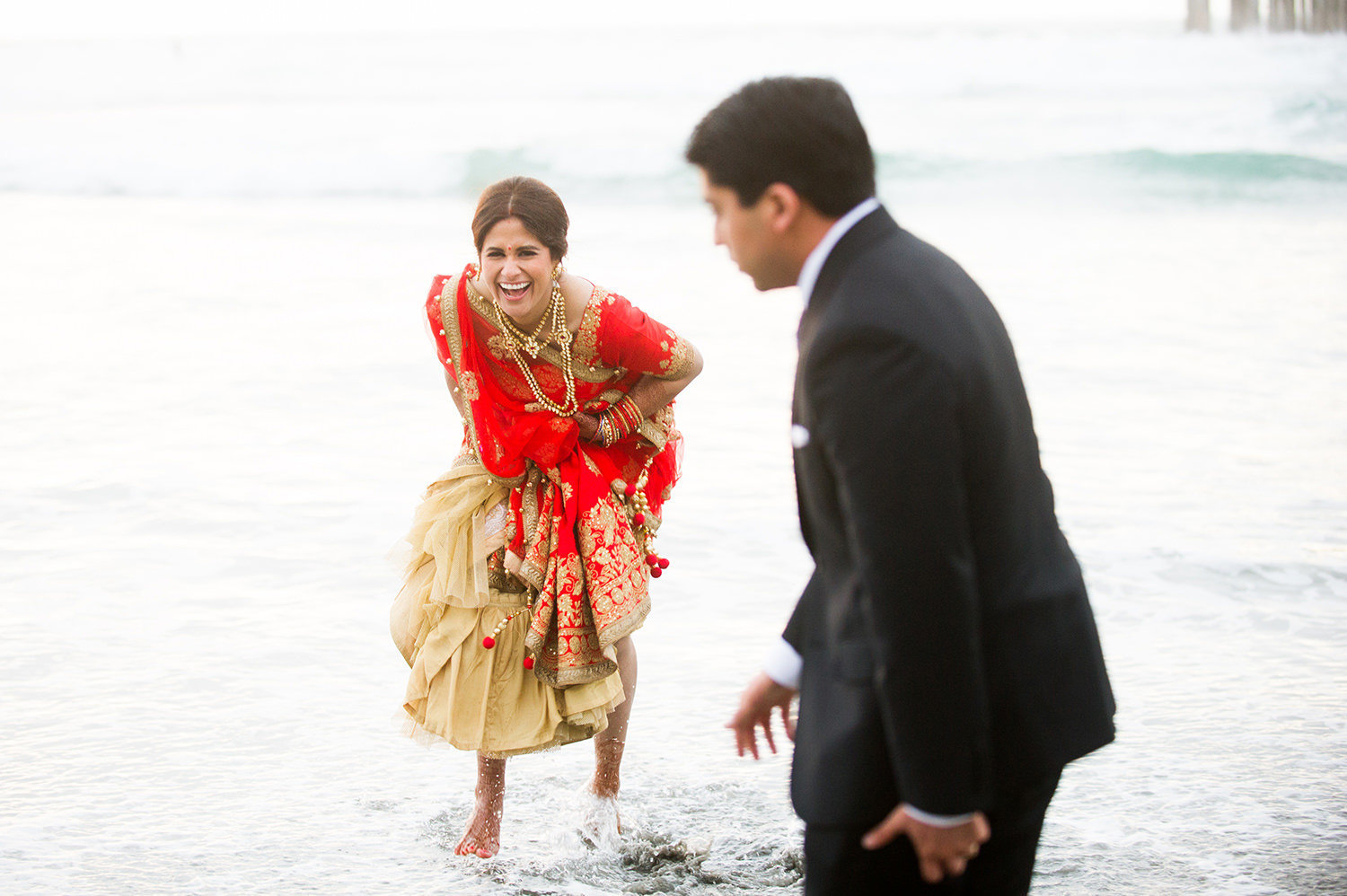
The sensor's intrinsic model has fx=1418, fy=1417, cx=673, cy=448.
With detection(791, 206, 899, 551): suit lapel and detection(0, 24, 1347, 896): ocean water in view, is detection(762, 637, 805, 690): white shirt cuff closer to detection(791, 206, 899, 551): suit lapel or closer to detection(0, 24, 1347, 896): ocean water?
detection(791, 206, 899, 551): suit lapel

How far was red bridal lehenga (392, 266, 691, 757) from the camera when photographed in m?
3.51

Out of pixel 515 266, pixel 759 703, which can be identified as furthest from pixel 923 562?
pixel 515 266

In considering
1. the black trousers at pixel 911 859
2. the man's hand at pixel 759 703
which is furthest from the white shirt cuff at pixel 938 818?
the man's hand at pixel 759 703

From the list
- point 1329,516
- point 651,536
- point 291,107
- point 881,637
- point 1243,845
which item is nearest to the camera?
point 881,637

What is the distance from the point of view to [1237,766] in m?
3.92

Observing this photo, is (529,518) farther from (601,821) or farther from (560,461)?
(601,821)

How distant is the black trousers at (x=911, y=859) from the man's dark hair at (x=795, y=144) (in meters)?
0.80

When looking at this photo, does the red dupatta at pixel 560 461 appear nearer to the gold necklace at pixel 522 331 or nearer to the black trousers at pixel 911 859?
the gold necklace at pixel 522 331

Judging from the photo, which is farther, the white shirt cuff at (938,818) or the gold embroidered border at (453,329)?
the gold embroidered border at (453,329)

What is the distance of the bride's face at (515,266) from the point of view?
3.40 meters

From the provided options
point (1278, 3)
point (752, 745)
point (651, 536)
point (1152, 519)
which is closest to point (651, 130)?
point (1278, 3)

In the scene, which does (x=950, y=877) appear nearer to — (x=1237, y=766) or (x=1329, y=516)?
(x=1237, y=766)

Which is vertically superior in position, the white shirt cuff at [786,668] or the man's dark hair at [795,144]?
the man's dark hair at [795,144]

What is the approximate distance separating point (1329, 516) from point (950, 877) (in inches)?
190
